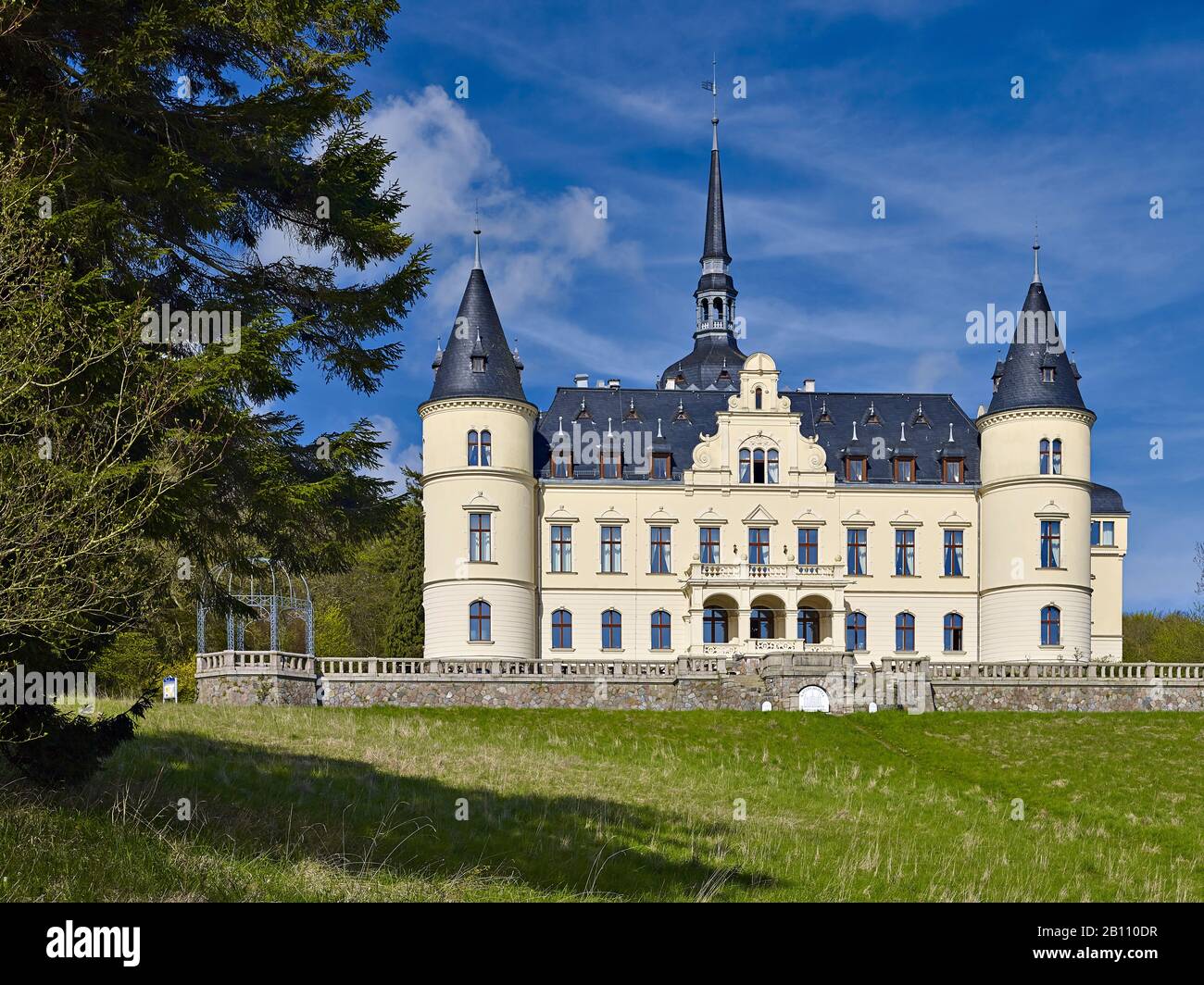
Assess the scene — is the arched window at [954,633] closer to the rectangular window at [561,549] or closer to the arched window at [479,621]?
the rectangular window at [561,549]

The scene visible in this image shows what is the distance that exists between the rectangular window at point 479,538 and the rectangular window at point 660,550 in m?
5.90

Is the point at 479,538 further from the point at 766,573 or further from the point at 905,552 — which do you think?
the point at 905,552

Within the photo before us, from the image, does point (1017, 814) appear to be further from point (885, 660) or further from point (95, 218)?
point (885, 660)

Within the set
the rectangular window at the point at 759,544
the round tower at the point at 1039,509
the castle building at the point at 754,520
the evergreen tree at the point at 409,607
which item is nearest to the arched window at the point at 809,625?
the castle building at the point at 754,520

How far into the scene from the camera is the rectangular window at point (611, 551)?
46.2 metres

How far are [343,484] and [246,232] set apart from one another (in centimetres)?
283

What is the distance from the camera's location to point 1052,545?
147 ft

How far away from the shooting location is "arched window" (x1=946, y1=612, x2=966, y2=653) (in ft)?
152

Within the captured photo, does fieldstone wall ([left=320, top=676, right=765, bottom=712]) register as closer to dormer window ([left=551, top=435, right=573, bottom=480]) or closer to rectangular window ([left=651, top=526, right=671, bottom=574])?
rectangular window ([left=651, top=526, right=671, bottom=574])

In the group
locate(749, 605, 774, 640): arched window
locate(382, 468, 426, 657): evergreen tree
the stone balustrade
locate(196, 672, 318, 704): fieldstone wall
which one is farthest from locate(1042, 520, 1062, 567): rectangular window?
locate(196, 672, 318, 704): fieldstone wall

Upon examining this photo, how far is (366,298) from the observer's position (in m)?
13.8

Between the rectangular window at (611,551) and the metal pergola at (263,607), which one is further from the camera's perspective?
the rectangular window at (611,551)

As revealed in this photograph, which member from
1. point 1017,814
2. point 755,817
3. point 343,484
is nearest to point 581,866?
point 343,484

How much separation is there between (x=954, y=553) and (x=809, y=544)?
16.9 feet
